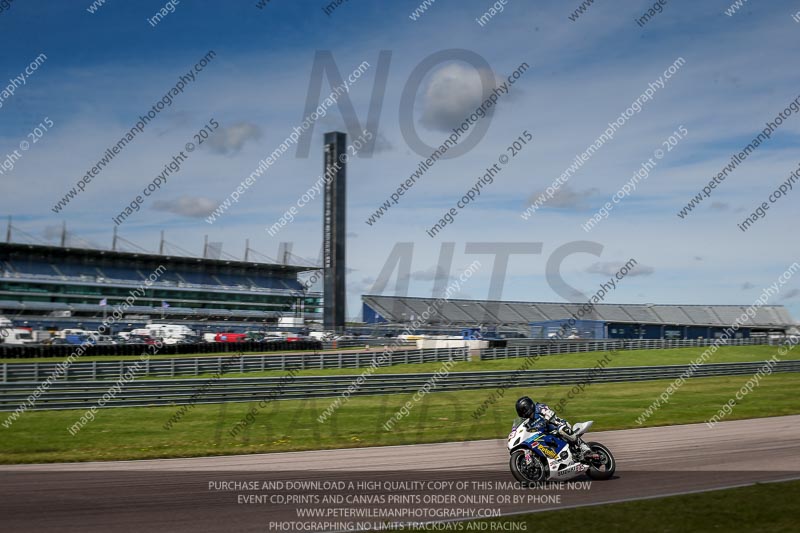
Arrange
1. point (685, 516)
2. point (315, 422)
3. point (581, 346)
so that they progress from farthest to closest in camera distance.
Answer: point (581, 346)
point (315, 422)
point (685, 516)

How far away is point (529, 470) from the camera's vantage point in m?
10.7

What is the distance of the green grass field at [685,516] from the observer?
7.83 metres

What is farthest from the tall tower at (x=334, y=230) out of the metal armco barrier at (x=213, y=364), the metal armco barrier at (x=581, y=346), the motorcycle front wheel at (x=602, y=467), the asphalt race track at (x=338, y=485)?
the motorcycle front wheel at (x=602, y=467)

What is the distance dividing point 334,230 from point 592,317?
127ft

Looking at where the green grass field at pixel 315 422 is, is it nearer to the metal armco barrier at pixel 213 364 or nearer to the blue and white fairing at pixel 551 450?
the blue and white fairing at pixel 551 450

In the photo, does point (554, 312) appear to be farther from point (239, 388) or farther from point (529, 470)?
point (529, 470)

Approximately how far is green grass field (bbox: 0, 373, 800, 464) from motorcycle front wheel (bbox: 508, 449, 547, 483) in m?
6.08

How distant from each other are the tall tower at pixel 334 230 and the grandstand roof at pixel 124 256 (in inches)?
1081

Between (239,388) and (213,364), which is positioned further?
(213,364)

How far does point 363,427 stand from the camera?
19078 mm

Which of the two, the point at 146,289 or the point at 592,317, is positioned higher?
the point at 146,289

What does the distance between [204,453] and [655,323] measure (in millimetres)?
85590

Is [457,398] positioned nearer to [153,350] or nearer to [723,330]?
[153,350]

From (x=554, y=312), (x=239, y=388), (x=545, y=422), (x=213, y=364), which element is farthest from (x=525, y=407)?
(x=554, y=312)
